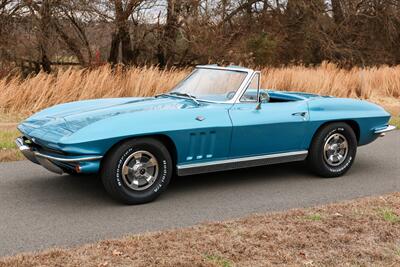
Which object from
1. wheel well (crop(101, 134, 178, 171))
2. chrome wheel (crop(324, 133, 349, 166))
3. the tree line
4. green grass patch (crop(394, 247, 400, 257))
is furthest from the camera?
the tree line

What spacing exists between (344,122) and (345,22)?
19.9m

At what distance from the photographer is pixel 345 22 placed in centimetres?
2542

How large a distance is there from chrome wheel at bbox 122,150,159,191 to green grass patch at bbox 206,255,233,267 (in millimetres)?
1549

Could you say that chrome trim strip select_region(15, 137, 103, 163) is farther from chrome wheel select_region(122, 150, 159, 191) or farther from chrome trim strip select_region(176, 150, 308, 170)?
chrome trim strip select_region(176, 150, 308, 170)

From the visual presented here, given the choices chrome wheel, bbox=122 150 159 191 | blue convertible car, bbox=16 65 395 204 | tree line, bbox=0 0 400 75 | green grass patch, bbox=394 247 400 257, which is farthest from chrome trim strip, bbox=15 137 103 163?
tree line, bbox=0 0 400 75

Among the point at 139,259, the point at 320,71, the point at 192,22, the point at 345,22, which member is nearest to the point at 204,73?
the point at 139,259

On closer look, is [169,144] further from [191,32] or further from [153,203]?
[191,32]

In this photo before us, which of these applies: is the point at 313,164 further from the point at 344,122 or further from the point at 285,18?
the point at 285,18

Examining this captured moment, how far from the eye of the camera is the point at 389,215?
16.8 ft

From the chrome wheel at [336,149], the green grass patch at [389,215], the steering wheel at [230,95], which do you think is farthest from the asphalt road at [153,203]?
the steering wheel at [230,95]

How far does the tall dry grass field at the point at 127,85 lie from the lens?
11.8m

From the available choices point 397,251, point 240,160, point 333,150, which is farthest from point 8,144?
point 397,251

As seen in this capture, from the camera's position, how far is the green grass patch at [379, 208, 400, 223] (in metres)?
5.00

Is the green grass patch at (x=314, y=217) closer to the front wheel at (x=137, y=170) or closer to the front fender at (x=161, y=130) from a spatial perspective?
the front fender at (x=161, y=130)
